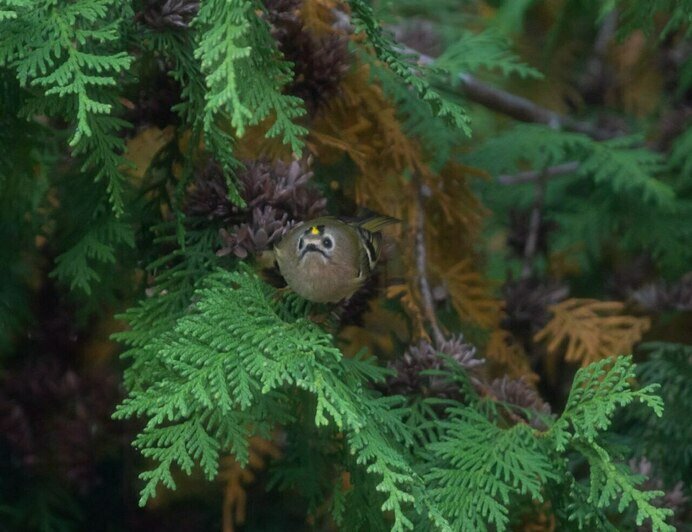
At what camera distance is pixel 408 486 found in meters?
1.28

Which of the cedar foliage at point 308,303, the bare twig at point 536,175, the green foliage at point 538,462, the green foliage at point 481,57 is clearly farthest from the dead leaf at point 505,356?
the bare twig at point 536,175

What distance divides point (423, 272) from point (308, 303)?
328mm

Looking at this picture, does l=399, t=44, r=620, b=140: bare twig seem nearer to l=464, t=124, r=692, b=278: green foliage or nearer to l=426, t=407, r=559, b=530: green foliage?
l=464, t=124, r=692, b=278: green foliage

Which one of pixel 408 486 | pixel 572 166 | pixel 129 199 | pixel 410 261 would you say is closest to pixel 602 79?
pixel 572 166

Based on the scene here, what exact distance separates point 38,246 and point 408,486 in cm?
104

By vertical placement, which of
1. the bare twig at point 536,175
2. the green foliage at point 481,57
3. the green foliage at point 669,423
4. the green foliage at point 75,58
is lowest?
the bare twig at point 536,175

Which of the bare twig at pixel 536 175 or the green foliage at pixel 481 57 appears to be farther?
the bare twig at pixel 536 175

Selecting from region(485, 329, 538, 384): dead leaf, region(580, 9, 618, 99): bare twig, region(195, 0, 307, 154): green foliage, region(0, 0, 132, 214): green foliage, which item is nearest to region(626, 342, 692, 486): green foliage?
region(485, 329, 538, 384): dead leaf

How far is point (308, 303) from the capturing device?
4.69ft


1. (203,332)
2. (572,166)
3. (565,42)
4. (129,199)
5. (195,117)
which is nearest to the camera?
(203,332)

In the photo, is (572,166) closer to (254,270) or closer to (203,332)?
(254,270)

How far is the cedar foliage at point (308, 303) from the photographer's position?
48.8 inches

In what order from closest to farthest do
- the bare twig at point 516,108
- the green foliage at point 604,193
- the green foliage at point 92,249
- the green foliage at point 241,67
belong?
the green foliage at point 241,67, the green foliage at point 92,249, the green foliage at point 604,193, the bare twig at point 516,108

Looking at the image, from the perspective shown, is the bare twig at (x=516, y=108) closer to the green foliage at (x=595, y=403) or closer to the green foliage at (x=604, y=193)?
the green foliage at (x=604, y=193)
